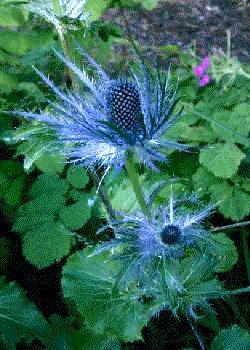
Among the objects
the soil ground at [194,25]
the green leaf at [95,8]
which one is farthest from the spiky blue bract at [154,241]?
the soil ground at [194,25]

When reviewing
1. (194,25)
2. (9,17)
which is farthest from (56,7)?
(194,25)

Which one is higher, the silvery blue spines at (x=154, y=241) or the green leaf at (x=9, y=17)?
the green leaf at (x=9, y=17)

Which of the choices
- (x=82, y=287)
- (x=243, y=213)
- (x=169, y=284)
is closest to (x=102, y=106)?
(x=169, y=284)

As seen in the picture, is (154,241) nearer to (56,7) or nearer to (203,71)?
(56,7)

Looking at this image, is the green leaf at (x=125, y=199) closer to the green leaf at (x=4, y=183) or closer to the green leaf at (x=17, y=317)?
the green leaf at (x=17, y=317)

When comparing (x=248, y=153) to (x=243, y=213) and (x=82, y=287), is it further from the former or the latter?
(x=82, y=287)

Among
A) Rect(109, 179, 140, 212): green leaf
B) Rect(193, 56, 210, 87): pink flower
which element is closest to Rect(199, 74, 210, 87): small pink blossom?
Rect(193, 56, 210, 87): pink flower

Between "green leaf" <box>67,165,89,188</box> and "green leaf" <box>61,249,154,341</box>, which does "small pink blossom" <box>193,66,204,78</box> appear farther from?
"green leaf" <box>61,249,154,341</box>
